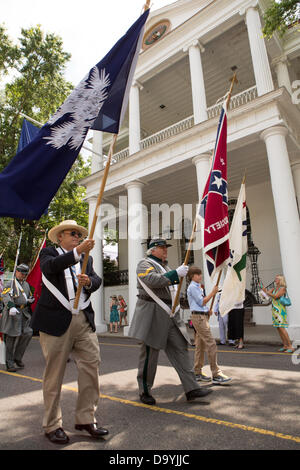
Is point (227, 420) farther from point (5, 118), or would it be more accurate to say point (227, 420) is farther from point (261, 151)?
point (5, 118)

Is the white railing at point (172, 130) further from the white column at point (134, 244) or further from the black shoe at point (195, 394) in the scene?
the black shoe at point (195, 394)

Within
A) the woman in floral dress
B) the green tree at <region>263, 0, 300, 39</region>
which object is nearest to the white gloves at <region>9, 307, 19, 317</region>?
the woman in floral dress

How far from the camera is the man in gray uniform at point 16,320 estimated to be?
6641 millimetres

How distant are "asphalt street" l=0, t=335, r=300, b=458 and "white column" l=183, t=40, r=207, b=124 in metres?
9.49

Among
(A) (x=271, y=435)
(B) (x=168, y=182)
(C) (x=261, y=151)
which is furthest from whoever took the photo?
(B) (x=168, y=182)

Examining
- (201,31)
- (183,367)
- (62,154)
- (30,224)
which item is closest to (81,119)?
(62,154)

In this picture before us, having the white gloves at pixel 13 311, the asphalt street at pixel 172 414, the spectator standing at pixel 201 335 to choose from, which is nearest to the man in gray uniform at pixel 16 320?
the white gloves at pixel 13 311

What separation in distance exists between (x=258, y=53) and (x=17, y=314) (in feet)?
36.8

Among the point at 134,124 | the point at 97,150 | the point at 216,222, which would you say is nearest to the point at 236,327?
the point at 216,222

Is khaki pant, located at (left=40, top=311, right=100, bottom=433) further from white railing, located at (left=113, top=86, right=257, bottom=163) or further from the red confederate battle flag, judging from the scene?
white railing, located at (left=113, top=86, right=257, bottom=163)

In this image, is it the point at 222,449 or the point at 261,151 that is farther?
the point at 261,151
